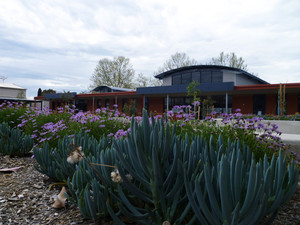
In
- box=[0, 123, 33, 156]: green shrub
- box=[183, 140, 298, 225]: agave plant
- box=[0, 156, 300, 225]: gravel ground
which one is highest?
box=[183, 140, 298, 225]: agave plant

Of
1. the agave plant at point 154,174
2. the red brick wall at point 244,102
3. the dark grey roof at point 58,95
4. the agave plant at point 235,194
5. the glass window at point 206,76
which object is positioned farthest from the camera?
the dark grey roof at point 58,95

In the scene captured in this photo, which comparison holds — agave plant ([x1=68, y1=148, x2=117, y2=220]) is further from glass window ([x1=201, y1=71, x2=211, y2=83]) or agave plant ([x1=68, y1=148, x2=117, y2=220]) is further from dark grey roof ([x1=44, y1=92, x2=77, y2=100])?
dark grey roof ([x1=44, y1=92, x2=77, y2=100])

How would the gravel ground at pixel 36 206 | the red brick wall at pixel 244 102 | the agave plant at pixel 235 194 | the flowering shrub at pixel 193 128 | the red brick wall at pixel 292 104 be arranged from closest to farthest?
the agave plant at pixel 235 194 < the gravel ground at pixel 36 206 < the flowering shrub at pixel 193 128 < the red brick wall at pixel 292 104 < the red brick wall at pixel 244 102

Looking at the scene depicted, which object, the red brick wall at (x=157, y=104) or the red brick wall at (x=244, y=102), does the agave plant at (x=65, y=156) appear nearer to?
the red brick wall at (x=244, y=102)

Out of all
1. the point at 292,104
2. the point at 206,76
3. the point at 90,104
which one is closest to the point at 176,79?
the point at 206,76

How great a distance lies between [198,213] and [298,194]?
2.27 m

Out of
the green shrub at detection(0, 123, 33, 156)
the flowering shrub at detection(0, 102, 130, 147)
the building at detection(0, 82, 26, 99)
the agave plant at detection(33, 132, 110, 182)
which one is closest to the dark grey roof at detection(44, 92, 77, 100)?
the building at detection(0, 82, 26, 99)

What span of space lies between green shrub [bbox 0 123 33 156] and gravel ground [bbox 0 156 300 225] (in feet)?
5.03

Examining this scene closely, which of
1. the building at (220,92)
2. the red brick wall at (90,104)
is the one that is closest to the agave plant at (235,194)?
the building at (220,92)

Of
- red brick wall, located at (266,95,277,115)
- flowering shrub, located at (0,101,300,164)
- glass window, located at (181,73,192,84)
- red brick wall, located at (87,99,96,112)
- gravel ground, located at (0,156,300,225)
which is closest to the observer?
gravel ground, located at (0,156,300,225)

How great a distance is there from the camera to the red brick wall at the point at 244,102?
25234mm

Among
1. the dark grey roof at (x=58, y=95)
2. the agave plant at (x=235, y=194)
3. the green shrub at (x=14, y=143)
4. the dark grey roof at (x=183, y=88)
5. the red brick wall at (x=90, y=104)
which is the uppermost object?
the dark grey roof at (x=183, y=88)

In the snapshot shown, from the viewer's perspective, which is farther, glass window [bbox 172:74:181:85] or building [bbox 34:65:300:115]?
glass window [bbox 172:74:181:85]

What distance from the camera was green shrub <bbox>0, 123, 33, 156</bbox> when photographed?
221 inches
